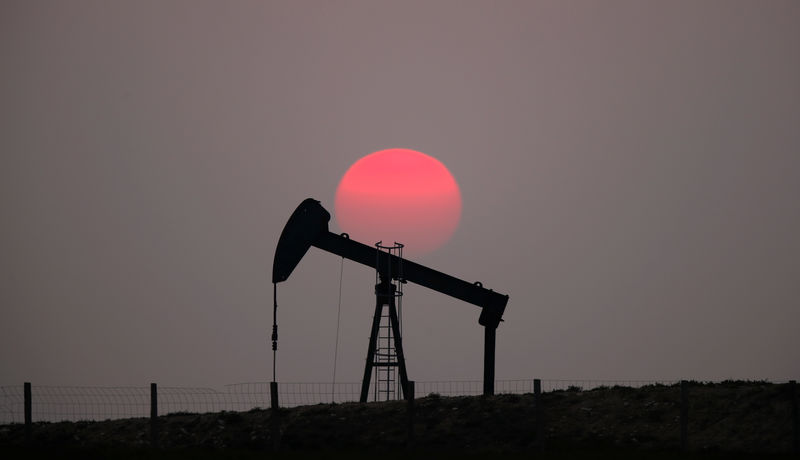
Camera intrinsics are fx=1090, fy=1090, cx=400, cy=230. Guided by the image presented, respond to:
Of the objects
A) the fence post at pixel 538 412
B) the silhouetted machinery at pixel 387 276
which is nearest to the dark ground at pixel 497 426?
the fence post at pixel 538 412

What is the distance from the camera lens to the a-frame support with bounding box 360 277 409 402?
95.2ft

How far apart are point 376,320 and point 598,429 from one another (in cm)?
877

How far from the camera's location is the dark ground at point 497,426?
20.9 metres

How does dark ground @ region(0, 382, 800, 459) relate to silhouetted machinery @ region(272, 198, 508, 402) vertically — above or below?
below

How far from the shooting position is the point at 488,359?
29031 mm

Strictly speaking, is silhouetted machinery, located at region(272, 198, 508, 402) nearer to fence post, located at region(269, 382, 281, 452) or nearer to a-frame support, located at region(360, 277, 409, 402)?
a-frame support, located at region(360, 277, 409, 402)

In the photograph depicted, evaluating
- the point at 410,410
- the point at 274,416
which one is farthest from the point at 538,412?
the point at 274,416

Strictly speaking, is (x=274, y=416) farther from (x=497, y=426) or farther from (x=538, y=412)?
(x=497, y=426)

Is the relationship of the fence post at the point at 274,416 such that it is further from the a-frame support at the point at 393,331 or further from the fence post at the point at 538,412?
the a-frame support at the point at 393,331

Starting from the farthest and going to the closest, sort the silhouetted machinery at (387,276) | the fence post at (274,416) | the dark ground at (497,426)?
the silhouetted machinery at (387,276)
the dark ground at (497,426)
the fence post at (274,416)

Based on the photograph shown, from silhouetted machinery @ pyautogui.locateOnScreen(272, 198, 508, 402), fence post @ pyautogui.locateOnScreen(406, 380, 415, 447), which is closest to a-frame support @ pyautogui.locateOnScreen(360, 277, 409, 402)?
silhouetted machinery @ pyautogui.locateOnScreen(272, 198, 508, 402)

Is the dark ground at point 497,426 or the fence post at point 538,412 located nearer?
the fence post at point 538,412

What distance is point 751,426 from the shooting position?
68.9 ft

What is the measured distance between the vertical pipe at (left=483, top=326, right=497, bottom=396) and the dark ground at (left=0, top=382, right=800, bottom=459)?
12.0 feet
